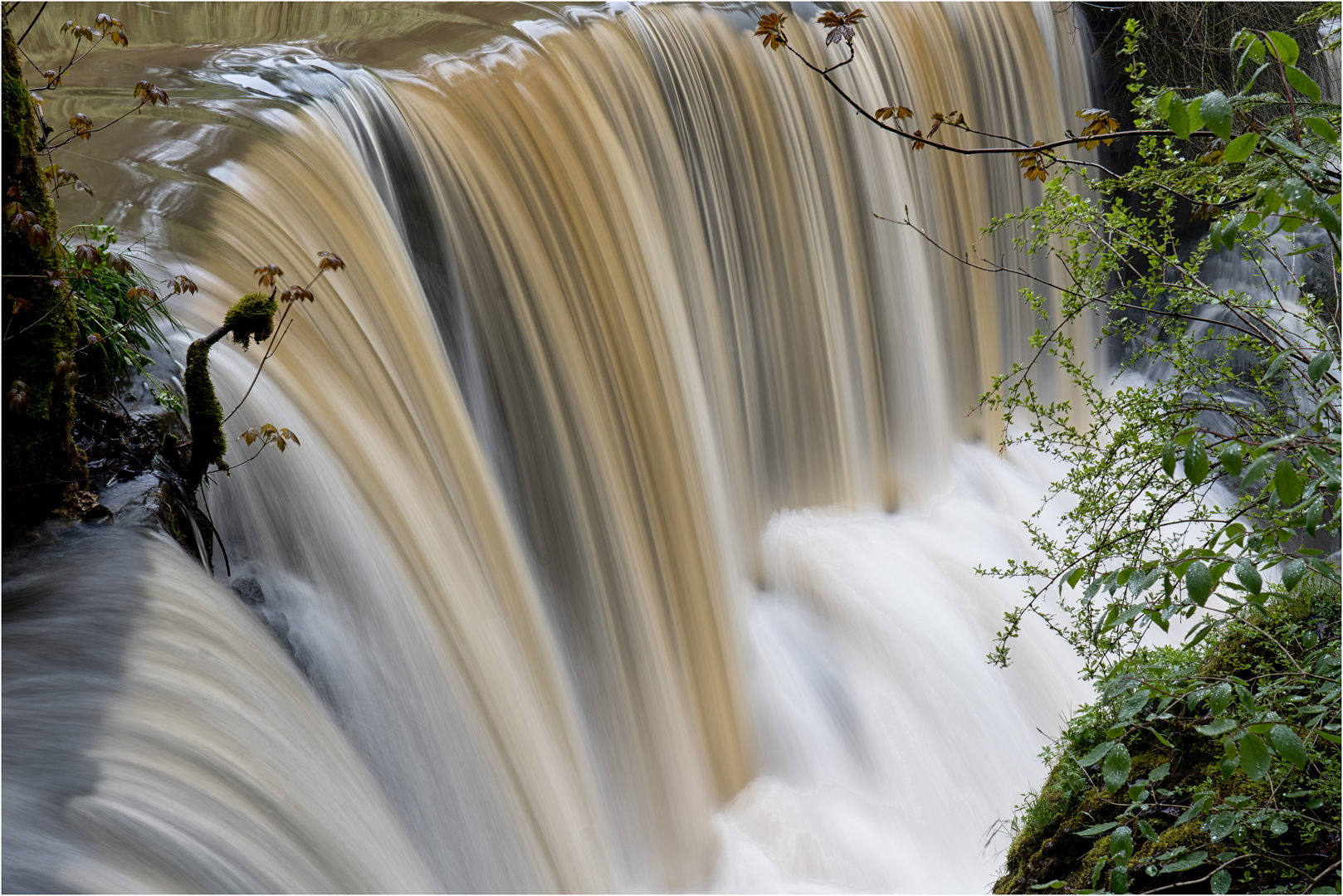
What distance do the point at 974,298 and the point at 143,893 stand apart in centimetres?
835

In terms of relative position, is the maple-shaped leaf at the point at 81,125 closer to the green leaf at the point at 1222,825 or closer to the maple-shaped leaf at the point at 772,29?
the maple-shaped leaf at the point at 772,29

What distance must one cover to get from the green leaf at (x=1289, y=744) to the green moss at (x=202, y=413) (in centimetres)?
262

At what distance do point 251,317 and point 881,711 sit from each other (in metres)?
4.17

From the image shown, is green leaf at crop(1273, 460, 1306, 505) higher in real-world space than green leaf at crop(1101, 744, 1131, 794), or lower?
higher

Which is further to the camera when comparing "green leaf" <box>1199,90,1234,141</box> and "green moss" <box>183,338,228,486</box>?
"green moss" <box>183,338,228,486</box>

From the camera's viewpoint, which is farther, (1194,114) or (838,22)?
(838,22)

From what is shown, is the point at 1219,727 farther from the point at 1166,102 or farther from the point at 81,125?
the point at 81,125

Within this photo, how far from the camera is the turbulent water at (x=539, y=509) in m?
2.51

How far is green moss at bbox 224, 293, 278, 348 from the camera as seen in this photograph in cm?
297

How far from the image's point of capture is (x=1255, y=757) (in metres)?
1.72

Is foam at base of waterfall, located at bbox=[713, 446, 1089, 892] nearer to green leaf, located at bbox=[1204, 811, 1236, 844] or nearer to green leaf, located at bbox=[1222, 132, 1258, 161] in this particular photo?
green leaf, located at bbox=[1204, 811, 1236, 844]

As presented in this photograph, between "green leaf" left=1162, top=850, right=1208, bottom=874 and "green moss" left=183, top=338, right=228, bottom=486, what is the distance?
267 cm

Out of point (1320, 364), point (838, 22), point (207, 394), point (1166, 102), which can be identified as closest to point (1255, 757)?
point (1320, 364)

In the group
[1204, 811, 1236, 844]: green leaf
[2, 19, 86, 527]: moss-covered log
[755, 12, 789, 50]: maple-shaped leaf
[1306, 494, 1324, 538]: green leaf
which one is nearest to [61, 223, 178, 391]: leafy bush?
[2, 19, 86, 527]: moss-covered log
